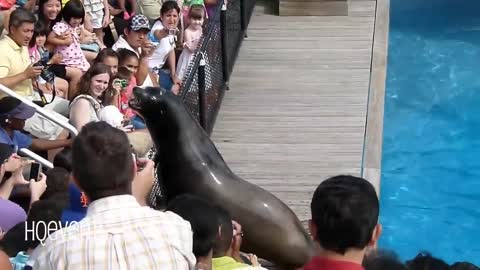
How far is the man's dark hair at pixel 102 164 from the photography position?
3252mm

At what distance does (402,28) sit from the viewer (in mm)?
14617

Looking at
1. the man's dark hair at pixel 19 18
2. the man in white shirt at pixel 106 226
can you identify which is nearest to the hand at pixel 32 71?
the man's dark hair at pixel 19 18

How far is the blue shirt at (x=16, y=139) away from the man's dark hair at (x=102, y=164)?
313 cm

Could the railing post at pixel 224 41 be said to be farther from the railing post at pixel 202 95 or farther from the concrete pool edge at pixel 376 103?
the concrete pool edge at pixel 376 103

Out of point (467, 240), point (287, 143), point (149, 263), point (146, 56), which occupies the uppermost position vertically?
point (149, 263)

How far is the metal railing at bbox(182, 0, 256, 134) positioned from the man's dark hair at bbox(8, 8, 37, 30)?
4.09 ft

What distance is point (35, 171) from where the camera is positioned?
640 centimetres

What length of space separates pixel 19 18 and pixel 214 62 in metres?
2.27

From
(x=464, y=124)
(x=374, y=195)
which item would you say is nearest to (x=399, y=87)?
(x=464, y=124)

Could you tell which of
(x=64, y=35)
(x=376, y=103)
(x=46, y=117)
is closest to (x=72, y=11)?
(x=64, y=35)

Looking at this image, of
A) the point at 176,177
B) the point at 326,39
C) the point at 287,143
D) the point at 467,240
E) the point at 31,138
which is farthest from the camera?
the point at 326,39

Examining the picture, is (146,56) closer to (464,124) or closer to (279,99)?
(279,99)

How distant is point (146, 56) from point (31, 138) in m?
2.10

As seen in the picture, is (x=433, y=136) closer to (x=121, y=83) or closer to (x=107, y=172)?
(x=121, y=83)
